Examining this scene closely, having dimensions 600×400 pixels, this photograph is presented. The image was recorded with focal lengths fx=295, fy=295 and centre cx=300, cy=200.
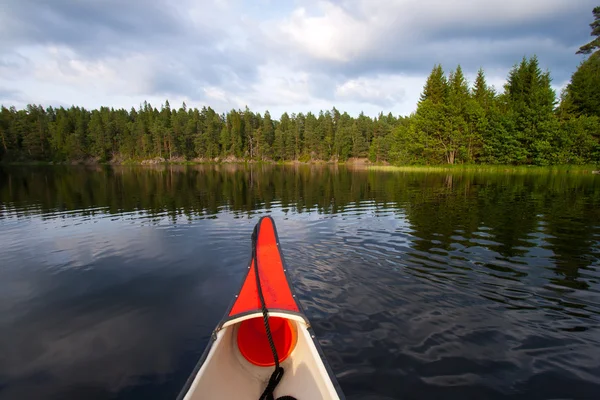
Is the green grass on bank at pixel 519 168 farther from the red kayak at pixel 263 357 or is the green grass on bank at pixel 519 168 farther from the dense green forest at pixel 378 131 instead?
the red kayak at pixel 263 357

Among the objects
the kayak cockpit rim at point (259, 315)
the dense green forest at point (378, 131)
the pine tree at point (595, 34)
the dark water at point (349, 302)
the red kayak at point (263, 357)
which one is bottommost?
the dark water at point (349, 302)

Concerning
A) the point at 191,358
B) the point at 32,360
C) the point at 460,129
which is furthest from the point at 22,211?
the point at 460,129

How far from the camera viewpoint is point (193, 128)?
127875 mm

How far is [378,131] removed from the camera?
10762 centimetres

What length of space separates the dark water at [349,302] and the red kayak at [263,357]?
96 centimetres

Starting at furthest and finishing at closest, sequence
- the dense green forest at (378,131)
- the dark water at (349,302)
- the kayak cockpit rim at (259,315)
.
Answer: the dense green forest at (378,131) → the dark water at (349,302) → the kayak cockpit rim at (259,315)

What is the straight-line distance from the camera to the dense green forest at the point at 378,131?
51438 millimetres

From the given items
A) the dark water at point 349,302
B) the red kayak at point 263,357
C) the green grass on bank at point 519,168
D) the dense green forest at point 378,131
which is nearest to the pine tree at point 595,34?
the dense green forest at point 378,131

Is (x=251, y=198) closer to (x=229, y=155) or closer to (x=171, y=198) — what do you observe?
(x=171, y=198)

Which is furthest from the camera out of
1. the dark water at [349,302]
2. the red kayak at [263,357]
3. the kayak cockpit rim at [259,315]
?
the dark water at [349,302]

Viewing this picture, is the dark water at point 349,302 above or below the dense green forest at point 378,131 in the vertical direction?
below

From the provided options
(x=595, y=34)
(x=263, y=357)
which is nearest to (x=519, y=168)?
(x=595, y=34)

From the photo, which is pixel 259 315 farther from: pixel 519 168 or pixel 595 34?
pixel 595 34

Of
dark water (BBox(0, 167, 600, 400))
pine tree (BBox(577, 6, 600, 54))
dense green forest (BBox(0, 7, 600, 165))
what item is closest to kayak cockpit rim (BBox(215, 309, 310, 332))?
dark water (BBox(0, 167, 600, 400))
